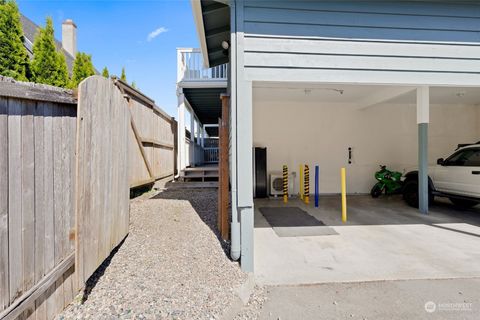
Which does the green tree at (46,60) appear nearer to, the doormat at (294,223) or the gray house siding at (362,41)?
the gray house siding at (362,41)

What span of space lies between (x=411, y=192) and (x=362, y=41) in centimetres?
446

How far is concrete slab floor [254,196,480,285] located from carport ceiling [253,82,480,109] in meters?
2.65

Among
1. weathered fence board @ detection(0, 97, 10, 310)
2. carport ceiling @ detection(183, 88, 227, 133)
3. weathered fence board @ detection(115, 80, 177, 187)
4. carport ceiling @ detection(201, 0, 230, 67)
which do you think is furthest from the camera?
carport ceiling @ detection(183, 88, 227, 133)

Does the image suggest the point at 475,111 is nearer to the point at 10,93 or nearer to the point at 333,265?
the point at 333,265

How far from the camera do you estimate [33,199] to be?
63.4 inches

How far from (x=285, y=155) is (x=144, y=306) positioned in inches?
231

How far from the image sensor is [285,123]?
285 inches

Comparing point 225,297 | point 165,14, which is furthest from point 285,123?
point 225,297

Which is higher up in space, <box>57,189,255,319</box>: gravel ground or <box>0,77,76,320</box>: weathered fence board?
<box>0,77,76,320</box>: weathered fence board

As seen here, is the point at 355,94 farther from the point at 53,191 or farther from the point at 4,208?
the point at 4,208

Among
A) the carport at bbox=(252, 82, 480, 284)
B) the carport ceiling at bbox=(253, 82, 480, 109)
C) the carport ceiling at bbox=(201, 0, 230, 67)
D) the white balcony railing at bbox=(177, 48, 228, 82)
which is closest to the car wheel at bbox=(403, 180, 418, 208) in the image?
the carport at bbox=(252, 82, 480, 284)

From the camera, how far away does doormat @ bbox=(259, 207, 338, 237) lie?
3.91 metres

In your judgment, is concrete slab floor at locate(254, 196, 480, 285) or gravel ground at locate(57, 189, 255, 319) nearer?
gravel ground at locate(57, 189, 255, 319)

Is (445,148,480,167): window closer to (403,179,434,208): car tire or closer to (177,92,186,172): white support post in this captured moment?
(403,179,434,208): car tire
